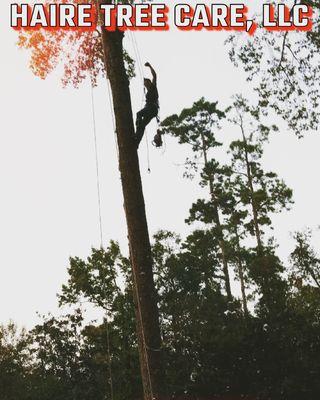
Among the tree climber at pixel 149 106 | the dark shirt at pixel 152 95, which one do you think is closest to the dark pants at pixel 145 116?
the tree climber at pixel 149 106

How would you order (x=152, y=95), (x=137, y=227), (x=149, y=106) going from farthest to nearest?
(x=152, y=95) < (x=149, y=106) < (x=137, y=227)

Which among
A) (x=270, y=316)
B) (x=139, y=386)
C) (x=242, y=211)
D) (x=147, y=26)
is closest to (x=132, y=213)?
(x=147, y=26)

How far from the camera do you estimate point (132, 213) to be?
5.26 metres

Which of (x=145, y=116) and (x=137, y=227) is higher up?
(x=145, y=116)

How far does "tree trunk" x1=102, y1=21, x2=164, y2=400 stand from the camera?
15.8 feet

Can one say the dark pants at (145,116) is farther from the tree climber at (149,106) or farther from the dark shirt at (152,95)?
the dark shirt at (152,95)

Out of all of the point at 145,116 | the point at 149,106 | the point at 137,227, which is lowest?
the point at 137,227

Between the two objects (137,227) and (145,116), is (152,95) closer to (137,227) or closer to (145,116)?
(145,116)

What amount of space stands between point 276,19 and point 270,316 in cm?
1081

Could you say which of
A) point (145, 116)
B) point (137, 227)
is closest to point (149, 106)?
point (145, 116)

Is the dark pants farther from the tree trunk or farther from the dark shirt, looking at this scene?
the tree trunk

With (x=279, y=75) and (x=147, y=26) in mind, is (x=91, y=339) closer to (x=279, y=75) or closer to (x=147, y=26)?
(x=279, y=75)

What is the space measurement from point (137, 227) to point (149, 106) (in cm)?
246

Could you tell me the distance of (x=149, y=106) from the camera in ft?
22.6
